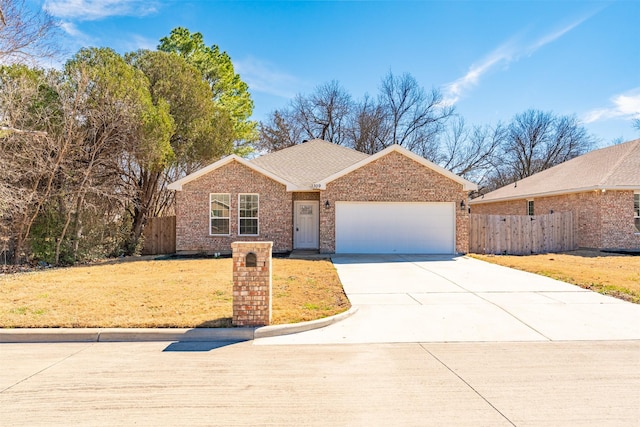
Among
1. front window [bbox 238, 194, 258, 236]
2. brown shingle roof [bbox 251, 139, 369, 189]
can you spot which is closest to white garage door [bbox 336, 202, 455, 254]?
brown shingle roof [bbox 251, 139, 369, 189]

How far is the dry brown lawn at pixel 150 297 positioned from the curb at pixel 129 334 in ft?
0.70

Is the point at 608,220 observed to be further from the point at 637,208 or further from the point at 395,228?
the point at 395,228

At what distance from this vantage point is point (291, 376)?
423cm

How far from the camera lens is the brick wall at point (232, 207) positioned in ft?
52.8

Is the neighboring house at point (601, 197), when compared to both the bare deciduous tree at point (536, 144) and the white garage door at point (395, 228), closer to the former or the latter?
the white garage door at point (395, 228)

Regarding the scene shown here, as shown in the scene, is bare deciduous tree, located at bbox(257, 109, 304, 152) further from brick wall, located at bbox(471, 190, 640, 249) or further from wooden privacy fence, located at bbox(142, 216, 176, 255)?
brick wall, located at bbox(471, 190, 640, 249)

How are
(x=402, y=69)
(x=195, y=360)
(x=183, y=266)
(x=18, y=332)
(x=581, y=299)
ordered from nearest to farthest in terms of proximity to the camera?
(x=195, y=360), (x=18, y=332), (x=581, y=299), (x=183, y=266), (x=402, y=69)

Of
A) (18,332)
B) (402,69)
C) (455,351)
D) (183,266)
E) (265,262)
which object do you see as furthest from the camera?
(402,69)

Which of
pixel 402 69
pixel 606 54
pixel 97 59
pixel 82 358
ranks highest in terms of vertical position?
pixel 402 69

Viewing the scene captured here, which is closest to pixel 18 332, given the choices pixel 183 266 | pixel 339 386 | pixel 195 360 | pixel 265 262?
pixel 195 360

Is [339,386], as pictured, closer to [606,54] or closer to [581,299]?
[581,299]

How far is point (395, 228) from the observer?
15.9m

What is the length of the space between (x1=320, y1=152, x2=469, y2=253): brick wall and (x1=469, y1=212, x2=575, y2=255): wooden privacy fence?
65.8 inches

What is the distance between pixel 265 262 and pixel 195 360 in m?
1.75
